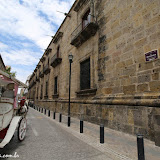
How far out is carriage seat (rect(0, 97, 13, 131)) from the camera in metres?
3.14

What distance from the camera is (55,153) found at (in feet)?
9.75

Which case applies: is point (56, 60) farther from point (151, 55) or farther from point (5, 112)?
point (5, 112)

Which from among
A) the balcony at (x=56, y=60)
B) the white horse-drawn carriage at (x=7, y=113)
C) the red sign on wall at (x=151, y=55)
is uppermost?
the balcony at (x=56, y=60)

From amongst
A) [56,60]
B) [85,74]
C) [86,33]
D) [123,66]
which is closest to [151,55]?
[123,66]

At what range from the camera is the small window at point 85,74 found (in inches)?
346

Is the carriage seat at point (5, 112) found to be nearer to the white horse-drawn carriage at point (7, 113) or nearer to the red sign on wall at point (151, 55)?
the white horse-drawn carriage at point (7, 113)

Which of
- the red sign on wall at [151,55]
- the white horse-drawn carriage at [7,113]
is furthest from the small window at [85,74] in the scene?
the white horse-drawn carriage at [7,113]

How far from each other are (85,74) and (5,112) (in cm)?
653

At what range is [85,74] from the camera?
916 cm

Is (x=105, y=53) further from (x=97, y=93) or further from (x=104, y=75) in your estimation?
(x=97, y=93)

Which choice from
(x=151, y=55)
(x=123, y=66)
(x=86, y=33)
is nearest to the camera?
(x=151, y=55)

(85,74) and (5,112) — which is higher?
(85,74)

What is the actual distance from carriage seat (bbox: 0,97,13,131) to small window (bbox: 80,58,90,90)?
18.9ft

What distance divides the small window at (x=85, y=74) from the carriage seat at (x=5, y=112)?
5769 mm
